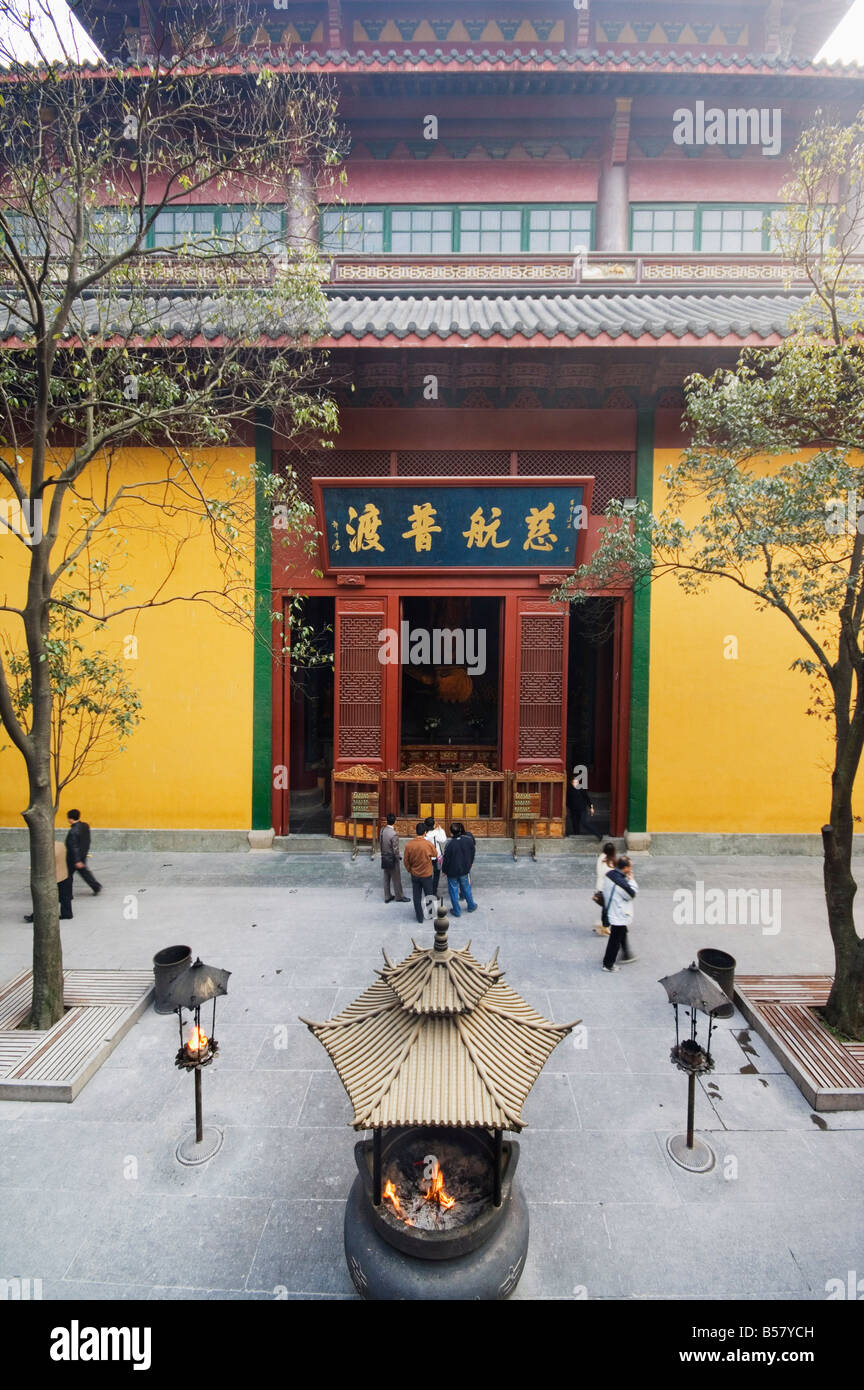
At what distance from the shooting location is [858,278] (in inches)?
253

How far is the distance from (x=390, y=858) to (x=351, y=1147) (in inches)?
170

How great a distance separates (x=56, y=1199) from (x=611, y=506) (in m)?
8.56

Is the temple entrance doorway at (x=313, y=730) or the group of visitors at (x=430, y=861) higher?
the temple entrance doorway at (x=313, y=730)

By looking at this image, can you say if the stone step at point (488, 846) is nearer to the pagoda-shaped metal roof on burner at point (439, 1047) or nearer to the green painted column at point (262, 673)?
the green painted column at point (262, 673)

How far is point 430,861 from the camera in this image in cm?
871

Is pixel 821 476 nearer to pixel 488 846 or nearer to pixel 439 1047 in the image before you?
pixel 439 1047

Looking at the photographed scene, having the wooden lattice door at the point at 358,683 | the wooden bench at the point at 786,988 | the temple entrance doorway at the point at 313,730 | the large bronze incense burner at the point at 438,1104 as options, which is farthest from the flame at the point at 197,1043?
the temple entrance doorway at the point at 313,730

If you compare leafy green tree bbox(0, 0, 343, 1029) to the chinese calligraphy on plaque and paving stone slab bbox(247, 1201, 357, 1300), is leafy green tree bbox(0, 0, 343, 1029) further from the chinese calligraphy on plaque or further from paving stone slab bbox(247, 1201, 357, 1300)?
paving stone slab bbox(247, 1201, 357, 1300)

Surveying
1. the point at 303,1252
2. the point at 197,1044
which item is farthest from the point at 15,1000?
the point at 303,1252

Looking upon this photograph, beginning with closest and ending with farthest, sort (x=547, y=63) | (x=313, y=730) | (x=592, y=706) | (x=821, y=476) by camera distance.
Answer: (x=821, y=476), (x=547, y=63), (x=592, y=706), (x=313, y=730)

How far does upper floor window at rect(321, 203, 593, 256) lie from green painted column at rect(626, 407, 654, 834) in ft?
13.6

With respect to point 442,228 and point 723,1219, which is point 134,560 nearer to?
point 442,228

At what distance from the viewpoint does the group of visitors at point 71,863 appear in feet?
27.9

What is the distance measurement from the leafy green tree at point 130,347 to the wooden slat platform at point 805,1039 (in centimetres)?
671
